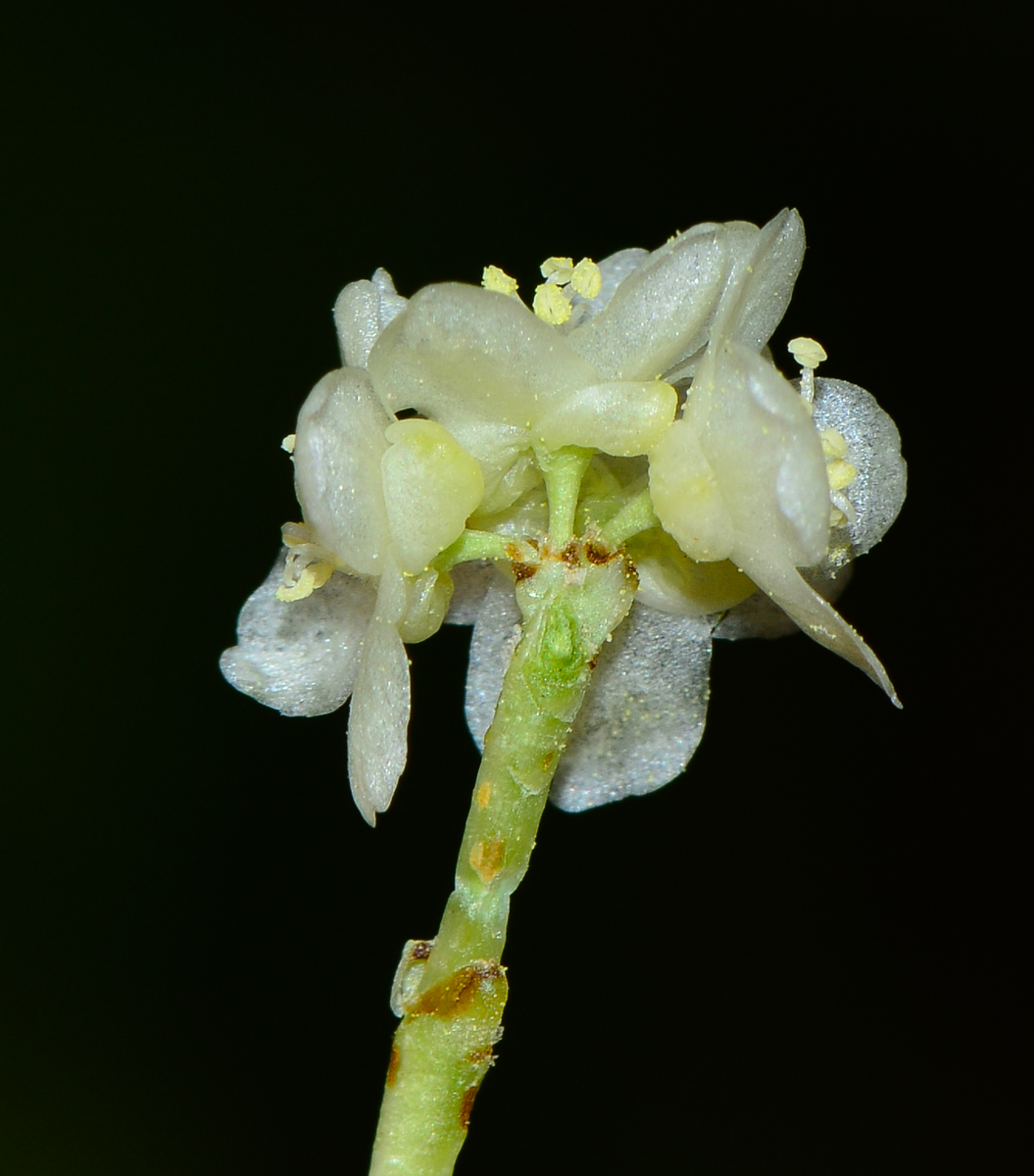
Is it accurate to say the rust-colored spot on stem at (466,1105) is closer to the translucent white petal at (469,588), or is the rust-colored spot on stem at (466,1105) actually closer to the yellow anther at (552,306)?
the translucent white petal at (469,588)

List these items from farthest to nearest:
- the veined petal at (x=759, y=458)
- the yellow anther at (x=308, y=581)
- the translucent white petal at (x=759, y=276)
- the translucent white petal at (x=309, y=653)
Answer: the translucent white petal at (x=309, y=653)
the yellow anther at (x=308, y=581)
the translucent white petal at (x=759, y=276)
the veined petal at (x=759, y=458)

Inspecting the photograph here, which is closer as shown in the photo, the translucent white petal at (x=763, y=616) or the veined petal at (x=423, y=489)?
Answer: the veined petal at (x=423, y=489)

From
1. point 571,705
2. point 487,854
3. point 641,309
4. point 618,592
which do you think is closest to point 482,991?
point 487,854

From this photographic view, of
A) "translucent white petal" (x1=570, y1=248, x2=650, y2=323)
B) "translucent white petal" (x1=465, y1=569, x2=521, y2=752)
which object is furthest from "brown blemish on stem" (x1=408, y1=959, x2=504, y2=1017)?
"translucent white petal" (x1=570, y1=248, x2=650, y2=323)

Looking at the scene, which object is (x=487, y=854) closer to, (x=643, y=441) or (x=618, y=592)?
(x=618, y=592)

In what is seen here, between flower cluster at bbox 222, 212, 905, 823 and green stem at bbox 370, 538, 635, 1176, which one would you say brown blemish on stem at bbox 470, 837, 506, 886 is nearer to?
green stem at bbox 370, 538, 635, 1176

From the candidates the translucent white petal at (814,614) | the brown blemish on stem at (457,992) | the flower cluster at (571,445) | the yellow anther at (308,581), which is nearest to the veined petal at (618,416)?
the flower cluster at (571,445)
